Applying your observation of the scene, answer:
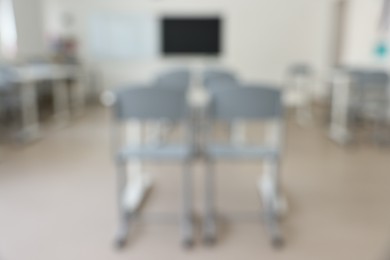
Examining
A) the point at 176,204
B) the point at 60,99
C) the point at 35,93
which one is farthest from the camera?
the point at 60,99

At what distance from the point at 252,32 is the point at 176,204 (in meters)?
6.38

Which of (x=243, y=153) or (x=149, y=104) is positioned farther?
(x=243, y=153)

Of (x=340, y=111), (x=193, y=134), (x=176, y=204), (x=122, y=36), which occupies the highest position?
(x=122, y=36)

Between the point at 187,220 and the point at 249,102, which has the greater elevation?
the point at 249,102

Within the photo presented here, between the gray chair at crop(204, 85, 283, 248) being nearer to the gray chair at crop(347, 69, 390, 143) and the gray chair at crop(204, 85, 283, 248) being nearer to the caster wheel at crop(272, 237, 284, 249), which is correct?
the caster wheel at crop(272, 237, 284, 249)

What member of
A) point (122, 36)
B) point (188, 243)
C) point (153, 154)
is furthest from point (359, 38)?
point (188, 243)

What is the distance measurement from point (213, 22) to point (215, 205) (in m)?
6.30

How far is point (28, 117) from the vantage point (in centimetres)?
566

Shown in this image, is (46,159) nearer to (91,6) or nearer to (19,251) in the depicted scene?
(19,251)

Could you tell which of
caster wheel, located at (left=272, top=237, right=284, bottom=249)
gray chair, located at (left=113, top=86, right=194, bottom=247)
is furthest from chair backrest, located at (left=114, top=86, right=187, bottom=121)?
caster wheel, located at (left=272, top=237, right=284, bottom=249)

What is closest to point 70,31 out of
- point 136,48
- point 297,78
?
point 136,48

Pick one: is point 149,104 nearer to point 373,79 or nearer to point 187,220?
point 187,220

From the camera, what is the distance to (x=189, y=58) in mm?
8438

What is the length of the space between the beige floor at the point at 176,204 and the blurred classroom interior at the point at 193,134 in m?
0.01
